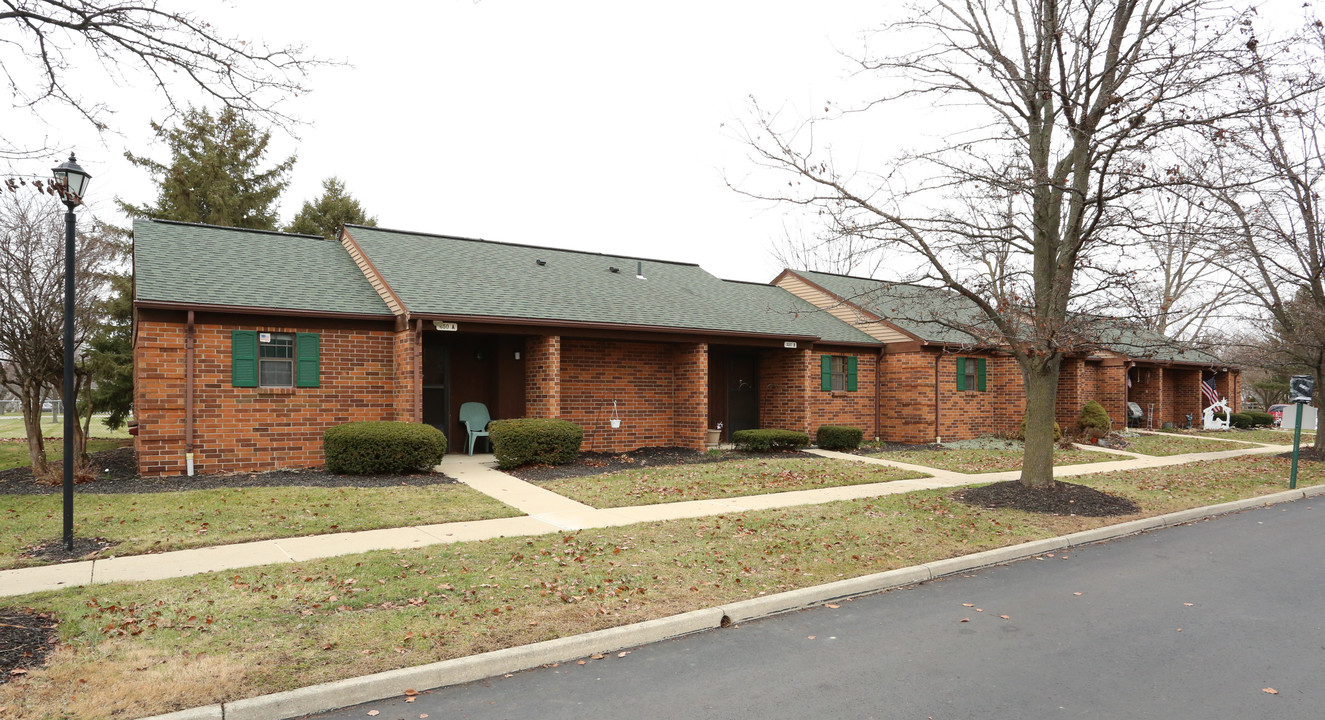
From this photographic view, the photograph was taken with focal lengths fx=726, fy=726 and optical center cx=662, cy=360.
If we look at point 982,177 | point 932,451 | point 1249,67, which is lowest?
point 932,451

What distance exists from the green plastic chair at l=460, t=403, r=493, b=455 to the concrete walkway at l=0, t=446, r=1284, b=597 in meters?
0.89

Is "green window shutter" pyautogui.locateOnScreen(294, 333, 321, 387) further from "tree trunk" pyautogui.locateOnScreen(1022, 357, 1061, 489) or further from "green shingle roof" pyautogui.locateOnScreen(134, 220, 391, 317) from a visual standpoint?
"tree trunk" pyautogui.locateOnScreen(1022, 357, 1061, 489)

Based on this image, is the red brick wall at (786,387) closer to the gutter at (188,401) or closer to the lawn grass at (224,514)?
the lawn grass at (224,514)

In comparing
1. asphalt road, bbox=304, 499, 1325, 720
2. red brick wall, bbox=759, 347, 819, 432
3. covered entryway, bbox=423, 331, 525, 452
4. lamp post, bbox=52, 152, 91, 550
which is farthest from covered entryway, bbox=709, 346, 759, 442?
lamp post, bbox=52, 152, 91, 550

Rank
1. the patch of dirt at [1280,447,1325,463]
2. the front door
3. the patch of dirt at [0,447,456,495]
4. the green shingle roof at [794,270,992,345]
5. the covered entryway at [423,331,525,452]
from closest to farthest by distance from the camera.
Result: the patch of dirt at [0,447,456,495] → the covered entryway at [423,331,525,452] → the patch of dirt at [1280,447,1325,463] → the green shingle roof at [794,270,992,345] → the front door

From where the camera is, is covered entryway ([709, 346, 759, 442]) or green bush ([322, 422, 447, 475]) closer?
green bush ([322, 422, 447, 475])

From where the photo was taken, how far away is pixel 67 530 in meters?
6.94

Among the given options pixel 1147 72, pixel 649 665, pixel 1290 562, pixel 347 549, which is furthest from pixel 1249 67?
pixel 347 549

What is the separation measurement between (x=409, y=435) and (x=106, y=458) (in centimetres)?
767

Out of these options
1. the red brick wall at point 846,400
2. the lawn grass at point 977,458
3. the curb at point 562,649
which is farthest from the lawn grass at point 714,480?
the red brick wall at point 846,400

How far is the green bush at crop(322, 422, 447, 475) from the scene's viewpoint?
11789 millimetres

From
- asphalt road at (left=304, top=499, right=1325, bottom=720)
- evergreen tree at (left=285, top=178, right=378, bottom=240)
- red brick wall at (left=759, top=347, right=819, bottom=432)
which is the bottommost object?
asphalt road at (left=304, top=499, right=1325, bottom=720)

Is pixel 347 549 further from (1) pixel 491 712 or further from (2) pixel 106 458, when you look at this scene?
(2) pixel 106 458

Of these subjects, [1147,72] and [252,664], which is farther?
[1147,72]
